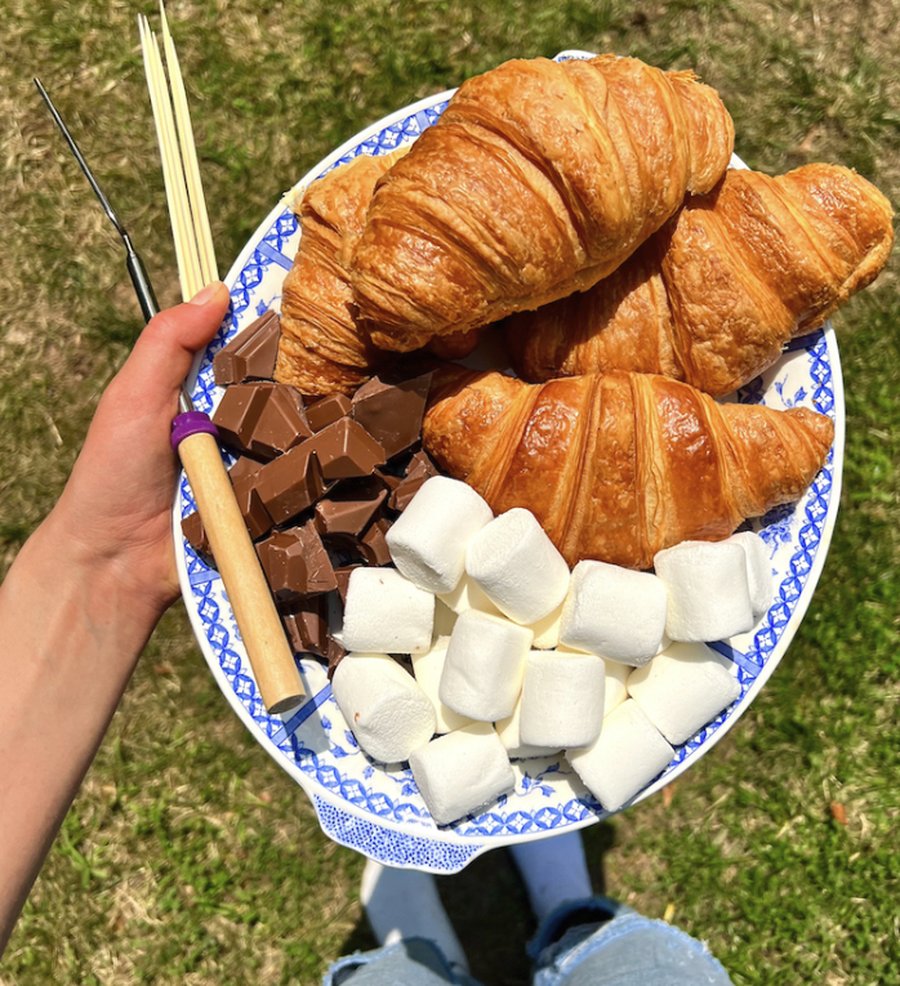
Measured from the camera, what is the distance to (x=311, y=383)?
2.31 m

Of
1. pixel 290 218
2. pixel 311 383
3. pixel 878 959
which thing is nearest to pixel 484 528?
pixel 311 383

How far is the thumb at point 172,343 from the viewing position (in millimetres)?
2203

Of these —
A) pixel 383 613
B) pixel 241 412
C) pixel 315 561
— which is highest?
pixel 241 412

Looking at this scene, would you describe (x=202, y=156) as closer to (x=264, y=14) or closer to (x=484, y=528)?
(x=264, y=14)

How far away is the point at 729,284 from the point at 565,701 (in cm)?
109

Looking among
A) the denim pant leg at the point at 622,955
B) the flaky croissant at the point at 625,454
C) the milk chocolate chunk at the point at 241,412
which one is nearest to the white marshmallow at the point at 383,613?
the flaky croissant at the point at 625,454

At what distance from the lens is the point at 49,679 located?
103 inches

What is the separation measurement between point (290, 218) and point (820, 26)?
2.42 metres

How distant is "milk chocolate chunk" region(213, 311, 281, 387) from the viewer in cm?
225

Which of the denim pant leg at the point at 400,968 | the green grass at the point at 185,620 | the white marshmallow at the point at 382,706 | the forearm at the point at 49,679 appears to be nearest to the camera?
the white marshmallow at the point at 382,706

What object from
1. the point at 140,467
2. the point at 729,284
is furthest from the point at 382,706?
the point at 729,284

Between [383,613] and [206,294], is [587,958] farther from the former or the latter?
[206,294]

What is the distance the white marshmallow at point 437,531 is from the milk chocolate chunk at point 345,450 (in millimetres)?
154

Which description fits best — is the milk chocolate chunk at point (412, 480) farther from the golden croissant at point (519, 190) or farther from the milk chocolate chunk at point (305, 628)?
the golden croissant at point (519, 190)
